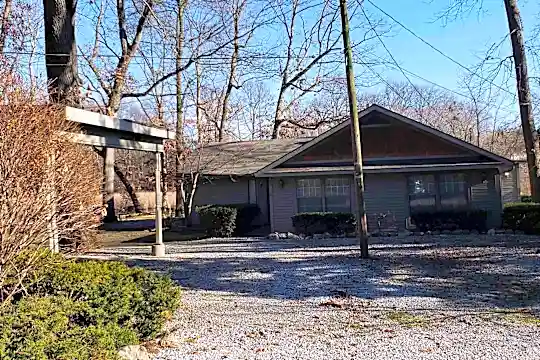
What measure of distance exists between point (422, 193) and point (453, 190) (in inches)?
43.6

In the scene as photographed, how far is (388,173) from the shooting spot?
62.4ft

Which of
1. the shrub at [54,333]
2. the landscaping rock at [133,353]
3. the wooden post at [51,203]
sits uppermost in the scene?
the wooden post at [51,203]

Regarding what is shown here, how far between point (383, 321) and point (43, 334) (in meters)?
4.14

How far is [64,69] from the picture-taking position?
13852 mm

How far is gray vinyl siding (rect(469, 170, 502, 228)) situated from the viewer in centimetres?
1881

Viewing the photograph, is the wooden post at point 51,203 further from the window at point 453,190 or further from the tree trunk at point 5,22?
the window at point 453,190

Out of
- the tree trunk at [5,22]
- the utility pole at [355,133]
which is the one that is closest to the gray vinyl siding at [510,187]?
the utility pole at [355,133]

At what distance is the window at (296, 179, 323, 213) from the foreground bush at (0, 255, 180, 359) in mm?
13669

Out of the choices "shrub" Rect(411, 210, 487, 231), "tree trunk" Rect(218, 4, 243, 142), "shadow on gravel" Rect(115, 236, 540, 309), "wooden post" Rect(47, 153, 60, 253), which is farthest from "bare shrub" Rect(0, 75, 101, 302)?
"tree trunk" Rect(218, 4, 243, 142)

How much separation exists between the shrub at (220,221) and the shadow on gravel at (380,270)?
12.3ft

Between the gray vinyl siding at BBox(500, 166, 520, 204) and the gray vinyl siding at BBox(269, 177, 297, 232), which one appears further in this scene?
the gray vinyl siding at BBox(500, 166, 520, 204)

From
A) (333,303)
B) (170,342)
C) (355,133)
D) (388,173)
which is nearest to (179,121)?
(388,173)

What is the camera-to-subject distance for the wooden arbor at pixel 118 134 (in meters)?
10.0

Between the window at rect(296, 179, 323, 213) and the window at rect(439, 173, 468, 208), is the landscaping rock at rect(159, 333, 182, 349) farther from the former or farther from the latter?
the window at rect(439, 173, 468, 208)
